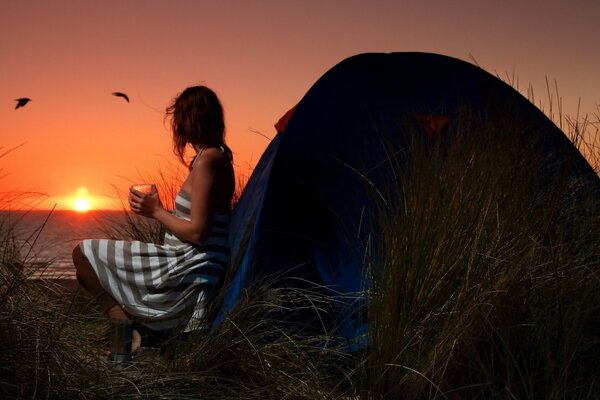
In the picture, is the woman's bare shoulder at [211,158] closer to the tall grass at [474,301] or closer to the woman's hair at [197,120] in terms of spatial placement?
the woman's hair at [197,120]

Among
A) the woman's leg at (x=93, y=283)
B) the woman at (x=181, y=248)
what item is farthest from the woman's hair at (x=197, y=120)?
the woman's leg at (x=93, y=283)

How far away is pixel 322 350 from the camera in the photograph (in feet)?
10.3

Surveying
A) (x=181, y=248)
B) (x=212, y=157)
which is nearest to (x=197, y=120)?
(x=212, y=157)

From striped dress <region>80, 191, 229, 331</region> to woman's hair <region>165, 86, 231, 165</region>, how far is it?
0.25 m

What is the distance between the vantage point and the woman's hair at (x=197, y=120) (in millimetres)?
3623

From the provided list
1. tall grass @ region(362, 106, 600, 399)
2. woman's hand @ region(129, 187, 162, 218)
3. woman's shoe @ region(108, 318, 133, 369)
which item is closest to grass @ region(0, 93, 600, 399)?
tall grass @ region(362, 106, 600, 399)

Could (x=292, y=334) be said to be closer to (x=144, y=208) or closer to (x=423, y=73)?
(x=144, y=208)

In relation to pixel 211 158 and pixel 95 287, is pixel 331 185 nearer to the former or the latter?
pixel 211 158

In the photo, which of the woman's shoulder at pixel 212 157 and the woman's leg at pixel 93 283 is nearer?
the woman's shoulder at pixel 212 157

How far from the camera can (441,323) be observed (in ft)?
8.79

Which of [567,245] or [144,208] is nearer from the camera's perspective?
[567,245]

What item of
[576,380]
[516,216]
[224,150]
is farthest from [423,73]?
[576,380]

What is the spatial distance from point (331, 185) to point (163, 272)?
837mm

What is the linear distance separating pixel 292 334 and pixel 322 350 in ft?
0.53
